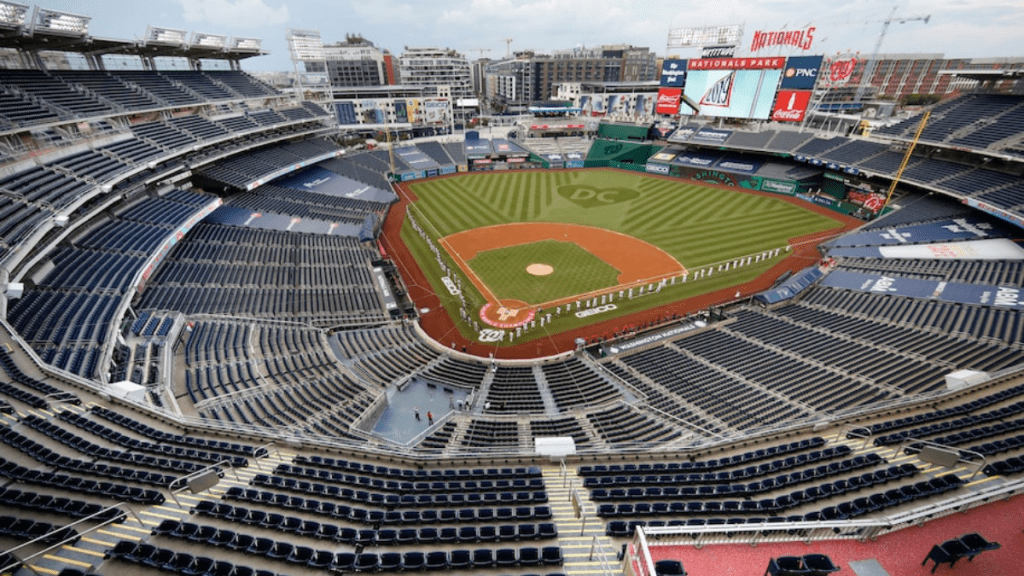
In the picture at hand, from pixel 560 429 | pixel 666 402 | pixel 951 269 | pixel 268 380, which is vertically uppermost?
pixel 951 269

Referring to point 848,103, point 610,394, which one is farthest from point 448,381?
point 848,103

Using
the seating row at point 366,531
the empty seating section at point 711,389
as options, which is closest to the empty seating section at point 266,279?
the seating row at point 366,531

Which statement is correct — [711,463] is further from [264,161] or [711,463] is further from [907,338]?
[264,161]

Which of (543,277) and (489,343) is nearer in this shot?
(489,343)

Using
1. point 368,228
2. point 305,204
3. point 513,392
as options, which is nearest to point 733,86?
point 368,228

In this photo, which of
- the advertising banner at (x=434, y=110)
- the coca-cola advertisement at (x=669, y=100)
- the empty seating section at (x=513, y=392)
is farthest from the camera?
the advertising banner at (x=434, y=110)

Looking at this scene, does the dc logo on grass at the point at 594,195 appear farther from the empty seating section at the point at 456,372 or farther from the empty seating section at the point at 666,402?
the empty seating section at the point at 456,372

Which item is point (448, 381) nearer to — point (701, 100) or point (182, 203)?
point (182, 203)
